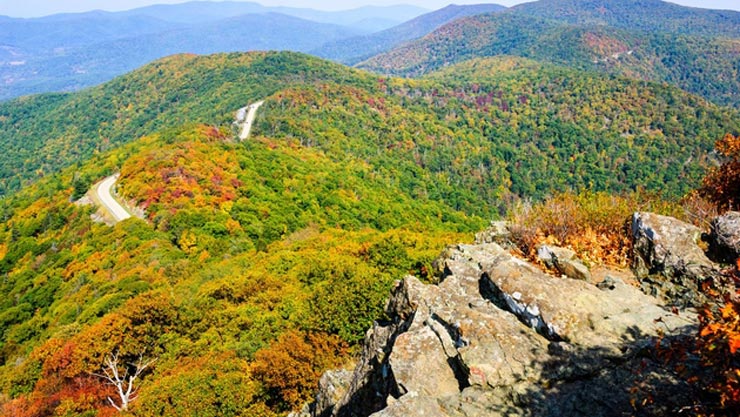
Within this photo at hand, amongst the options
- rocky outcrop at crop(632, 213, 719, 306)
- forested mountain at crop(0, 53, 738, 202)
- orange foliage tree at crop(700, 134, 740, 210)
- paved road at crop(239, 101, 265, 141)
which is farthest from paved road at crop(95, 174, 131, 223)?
orange foliage tree at crop(700, 134, 740, 210)

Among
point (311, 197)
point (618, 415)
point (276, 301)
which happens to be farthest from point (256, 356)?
point (311, 197)

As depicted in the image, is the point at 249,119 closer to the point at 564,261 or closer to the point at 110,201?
the point at 110,201

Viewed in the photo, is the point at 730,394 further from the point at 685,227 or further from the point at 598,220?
the point at 598,220

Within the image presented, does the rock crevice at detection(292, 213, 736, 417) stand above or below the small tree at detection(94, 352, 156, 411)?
above

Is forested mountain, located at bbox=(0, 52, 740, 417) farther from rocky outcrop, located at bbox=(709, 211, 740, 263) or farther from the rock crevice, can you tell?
rocky outcrop, located at bbox=(709, 211, 740, 263)

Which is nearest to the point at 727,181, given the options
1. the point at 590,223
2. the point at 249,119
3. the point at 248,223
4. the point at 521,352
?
the point at 590,223

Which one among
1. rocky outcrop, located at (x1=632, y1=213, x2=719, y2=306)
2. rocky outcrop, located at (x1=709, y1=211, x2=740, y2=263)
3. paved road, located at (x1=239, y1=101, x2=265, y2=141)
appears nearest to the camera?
rocky outcrop, located at (x1=709, y1=211, x2=740, y2=263)
